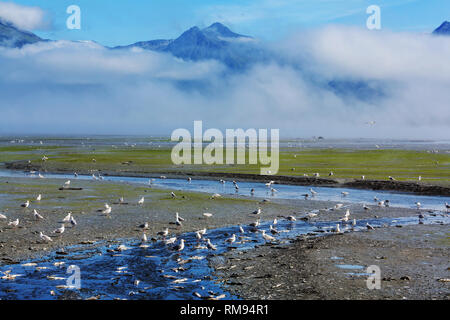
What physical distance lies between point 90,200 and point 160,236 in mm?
16161

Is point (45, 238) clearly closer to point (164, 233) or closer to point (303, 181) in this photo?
point (164, 233)

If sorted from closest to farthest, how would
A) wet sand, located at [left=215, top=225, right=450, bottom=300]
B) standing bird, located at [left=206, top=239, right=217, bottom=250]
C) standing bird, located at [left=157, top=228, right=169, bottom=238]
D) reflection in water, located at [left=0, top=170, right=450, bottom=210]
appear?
wet sand, located at [left=215, top=225, right=450, bottom=300], standing bird, located at [left=206, top=239, right=217, bottom=250], standing bird, located at [left=157, top=228, right=169, bottom=238], reflection in water, located at [left=0, top=170, right=450, bottom=210]

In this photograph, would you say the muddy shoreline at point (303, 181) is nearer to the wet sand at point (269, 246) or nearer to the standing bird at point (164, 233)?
the wet sand at point (269, 246)

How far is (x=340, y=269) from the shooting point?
20.9 metres

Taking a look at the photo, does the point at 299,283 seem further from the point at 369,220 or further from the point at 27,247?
the point at 369,220

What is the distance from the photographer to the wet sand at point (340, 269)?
58.3ft

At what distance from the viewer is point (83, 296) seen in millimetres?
17078

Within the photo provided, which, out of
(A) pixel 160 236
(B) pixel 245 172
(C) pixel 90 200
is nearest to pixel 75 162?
(B) pixel 245 172

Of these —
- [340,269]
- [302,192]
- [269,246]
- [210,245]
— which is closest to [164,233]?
[210,245]

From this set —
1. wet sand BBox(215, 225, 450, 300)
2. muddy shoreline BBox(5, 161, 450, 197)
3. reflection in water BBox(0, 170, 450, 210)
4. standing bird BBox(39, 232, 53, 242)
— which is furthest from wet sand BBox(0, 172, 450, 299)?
muddy shoreline BBox(5, 161, 450, 197)

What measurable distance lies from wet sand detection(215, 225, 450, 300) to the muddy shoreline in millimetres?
24246

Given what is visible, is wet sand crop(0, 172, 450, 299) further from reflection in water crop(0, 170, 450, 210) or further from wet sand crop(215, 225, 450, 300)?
reflection in water crop(0, 170, 450, 210)

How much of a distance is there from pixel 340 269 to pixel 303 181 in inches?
1545

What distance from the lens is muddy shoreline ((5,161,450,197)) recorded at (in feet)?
169
